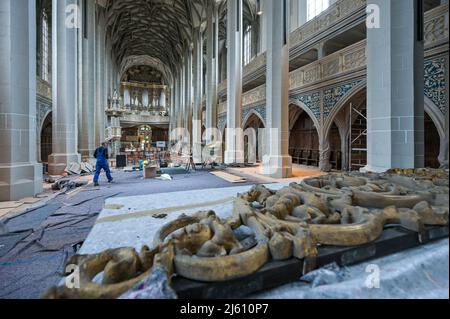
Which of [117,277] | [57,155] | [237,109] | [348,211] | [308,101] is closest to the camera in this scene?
[117,277]

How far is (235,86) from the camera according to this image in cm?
1380

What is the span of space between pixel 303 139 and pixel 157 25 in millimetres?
24792

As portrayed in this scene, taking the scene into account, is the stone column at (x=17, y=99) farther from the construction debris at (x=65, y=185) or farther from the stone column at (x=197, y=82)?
the stone column at (x=197, y=82)

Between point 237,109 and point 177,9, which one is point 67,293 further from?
point 177,9

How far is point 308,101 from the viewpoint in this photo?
11156 millimetres

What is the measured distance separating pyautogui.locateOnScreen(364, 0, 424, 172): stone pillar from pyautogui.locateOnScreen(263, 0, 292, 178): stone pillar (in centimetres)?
448

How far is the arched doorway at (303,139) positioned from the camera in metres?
14.7

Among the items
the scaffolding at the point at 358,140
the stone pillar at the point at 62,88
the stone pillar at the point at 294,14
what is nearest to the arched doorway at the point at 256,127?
the stone pillar at the point at 294,14

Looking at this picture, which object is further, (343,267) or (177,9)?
(177,9)

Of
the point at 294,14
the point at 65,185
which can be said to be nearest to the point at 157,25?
the point at 294,14

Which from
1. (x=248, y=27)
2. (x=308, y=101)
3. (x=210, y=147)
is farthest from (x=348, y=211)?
(x=248, y=27)

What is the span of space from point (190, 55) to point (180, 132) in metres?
9.18

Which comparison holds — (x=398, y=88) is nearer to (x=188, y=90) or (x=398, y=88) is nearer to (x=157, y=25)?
(x=188, y=90)

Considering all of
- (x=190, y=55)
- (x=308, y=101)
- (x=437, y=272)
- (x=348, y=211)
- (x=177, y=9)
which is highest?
(x=177, y=9)
